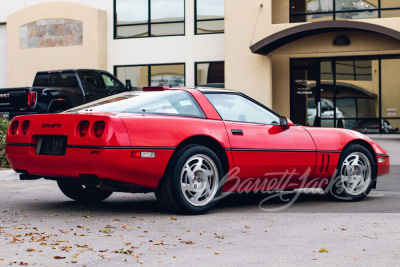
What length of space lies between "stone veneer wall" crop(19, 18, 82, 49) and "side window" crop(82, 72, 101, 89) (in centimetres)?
837

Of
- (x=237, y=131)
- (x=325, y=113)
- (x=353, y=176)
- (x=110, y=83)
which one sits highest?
(x=110, y=83)

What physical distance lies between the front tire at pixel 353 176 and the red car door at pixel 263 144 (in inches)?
19.6

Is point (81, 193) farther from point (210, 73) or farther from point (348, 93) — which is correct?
point (210, 73)

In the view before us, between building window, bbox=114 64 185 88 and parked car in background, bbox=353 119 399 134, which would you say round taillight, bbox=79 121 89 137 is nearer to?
parked car in background, bbox=353 119 399 134

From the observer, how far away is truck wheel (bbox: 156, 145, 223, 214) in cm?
725

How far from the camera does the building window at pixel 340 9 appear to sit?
23.4 metres

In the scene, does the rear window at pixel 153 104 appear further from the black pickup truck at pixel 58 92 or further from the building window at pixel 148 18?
the building window at pixel 148 18

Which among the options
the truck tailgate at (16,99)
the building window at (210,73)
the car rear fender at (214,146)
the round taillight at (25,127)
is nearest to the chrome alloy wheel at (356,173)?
the car rear fender at (214,146)

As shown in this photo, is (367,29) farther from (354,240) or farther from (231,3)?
(354,240)

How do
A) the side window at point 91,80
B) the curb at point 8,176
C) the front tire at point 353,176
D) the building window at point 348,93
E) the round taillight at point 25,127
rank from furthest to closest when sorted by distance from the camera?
the building window at point 348,93 → the side window at point 91,80 → the curb at point 8,176 → the front tire at point 353,176 → the round taillight at point 25,127

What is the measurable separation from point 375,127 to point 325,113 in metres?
1.77

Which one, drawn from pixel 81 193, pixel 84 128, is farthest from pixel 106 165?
pixel 81 193

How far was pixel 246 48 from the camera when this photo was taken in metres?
23.5

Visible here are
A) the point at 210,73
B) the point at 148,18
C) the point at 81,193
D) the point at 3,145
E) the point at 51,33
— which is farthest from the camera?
the point at 51,33
